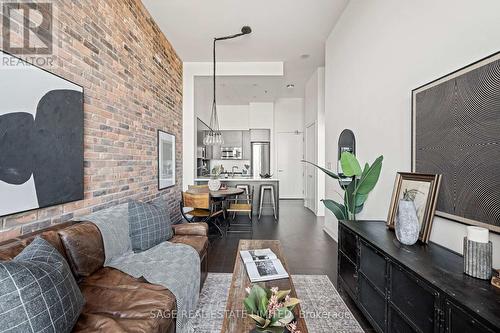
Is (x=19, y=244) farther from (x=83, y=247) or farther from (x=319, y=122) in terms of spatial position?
(x=319, y=122)

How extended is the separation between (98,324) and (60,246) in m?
0.66

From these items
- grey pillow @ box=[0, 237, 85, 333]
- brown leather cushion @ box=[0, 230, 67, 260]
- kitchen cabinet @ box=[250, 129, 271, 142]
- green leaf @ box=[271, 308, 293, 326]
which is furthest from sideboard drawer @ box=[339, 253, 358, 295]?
kitchen cabinet @ box=[250, 129, 271, 142]

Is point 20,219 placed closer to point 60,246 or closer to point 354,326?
point 60,246

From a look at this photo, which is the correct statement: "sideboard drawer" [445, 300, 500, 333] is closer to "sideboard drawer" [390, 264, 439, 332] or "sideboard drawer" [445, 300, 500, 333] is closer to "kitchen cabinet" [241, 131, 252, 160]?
"sideboard drawer" [390, 264, 439, 332]

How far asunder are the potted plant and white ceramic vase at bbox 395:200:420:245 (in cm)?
65

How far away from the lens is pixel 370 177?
2332mm

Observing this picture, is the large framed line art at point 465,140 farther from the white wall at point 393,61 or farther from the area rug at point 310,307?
the area rug at point 310,307

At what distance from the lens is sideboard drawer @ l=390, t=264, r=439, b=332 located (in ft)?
3.96

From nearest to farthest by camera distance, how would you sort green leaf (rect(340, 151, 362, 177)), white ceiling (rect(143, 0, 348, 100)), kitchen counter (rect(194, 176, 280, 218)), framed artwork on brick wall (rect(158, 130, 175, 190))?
green leaf (rect(340, 151, 362, 177)), white ceiling (rect(143, 0, 348, 100)), framed artwork on brick wall (rect(158, 130, 175, 190)), kitchen counter (rect(194, 176, 280, 218))

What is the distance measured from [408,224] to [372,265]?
0.42 m

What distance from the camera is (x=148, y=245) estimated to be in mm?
2252

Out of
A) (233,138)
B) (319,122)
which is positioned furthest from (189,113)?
(233,138)

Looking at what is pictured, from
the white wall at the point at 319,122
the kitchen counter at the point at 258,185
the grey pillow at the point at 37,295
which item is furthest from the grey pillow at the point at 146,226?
the white wall at the point at 319,122

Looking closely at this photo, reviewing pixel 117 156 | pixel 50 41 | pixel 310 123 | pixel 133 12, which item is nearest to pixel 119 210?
pixel 117 156
